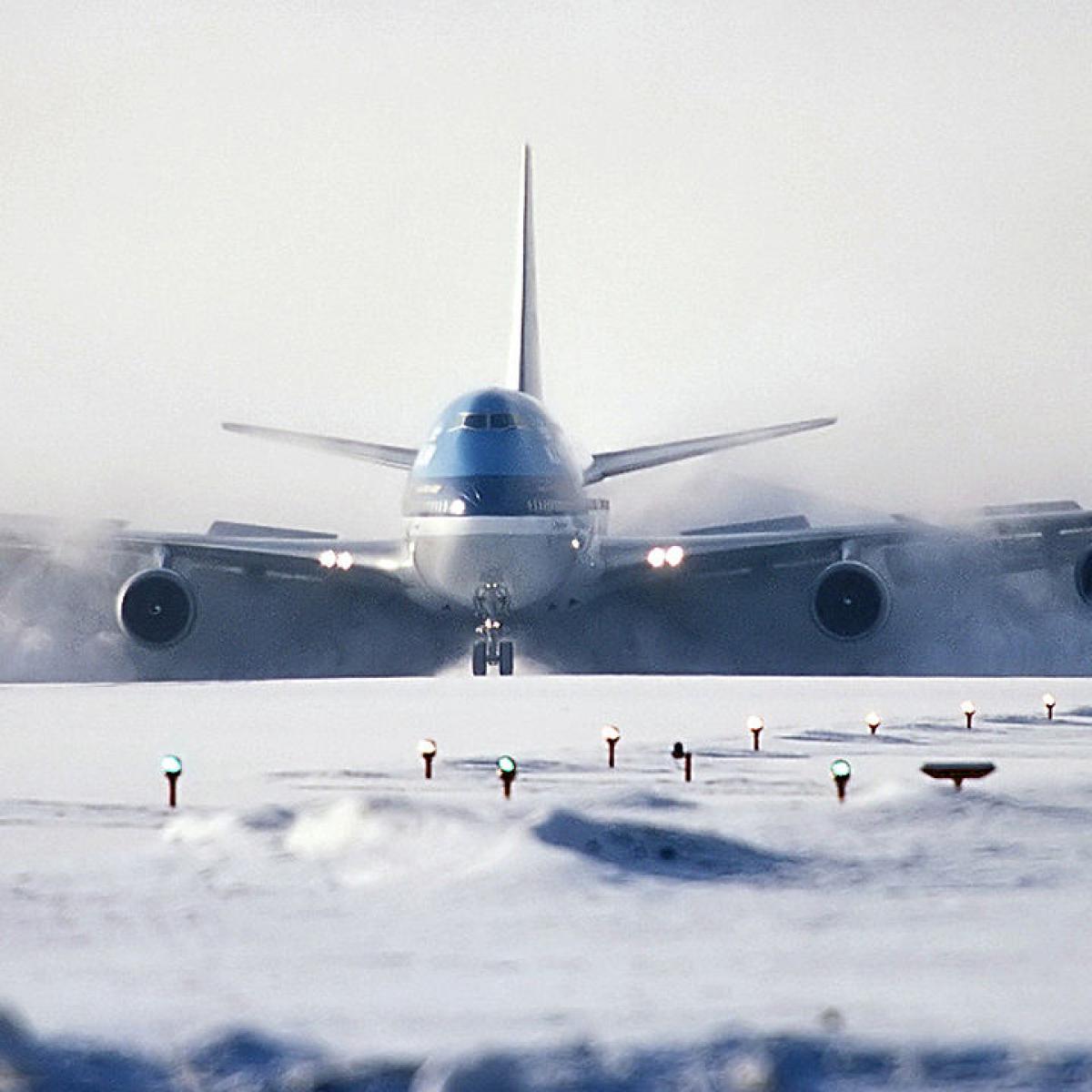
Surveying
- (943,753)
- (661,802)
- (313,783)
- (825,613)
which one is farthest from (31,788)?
(825,613)

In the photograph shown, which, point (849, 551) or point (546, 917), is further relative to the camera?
point (849, 551)

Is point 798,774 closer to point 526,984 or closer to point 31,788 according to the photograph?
point 31,788

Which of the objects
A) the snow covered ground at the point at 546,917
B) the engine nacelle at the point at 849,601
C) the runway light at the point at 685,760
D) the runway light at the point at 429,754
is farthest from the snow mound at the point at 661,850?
the engine nacelle at the point at 849,601

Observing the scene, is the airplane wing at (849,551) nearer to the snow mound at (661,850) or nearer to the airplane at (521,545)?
the airplane at (521,545)

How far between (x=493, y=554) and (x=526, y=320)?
18091 mm

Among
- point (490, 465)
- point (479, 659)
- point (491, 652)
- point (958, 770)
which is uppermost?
point (490, 465)

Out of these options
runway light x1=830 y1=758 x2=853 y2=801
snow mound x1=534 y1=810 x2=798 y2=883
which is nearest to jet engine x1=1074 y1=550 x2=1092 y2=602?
runway light x1=830 y1=758 x2=853 y2=801

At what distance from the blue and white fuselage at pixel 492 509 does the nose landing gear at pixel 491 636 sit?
34mm

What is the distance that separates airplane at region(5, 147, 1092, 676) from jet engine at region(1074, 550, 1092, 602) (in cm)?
3

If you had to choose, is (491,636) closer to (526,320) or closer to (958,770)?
(526,320)

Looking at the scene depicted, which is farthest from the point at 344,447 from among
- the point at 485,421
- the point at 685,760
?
the point at 685,760

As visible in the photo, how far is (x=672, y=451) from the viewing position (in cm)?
4147

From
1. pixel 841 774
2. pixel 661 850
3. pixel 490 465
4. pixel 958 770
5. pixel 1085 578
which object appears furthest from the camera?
pixel 1085 578

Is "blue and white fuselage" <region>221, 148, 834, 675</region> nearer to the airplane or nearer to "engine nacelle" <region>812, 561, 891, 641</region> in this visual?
the airplane
